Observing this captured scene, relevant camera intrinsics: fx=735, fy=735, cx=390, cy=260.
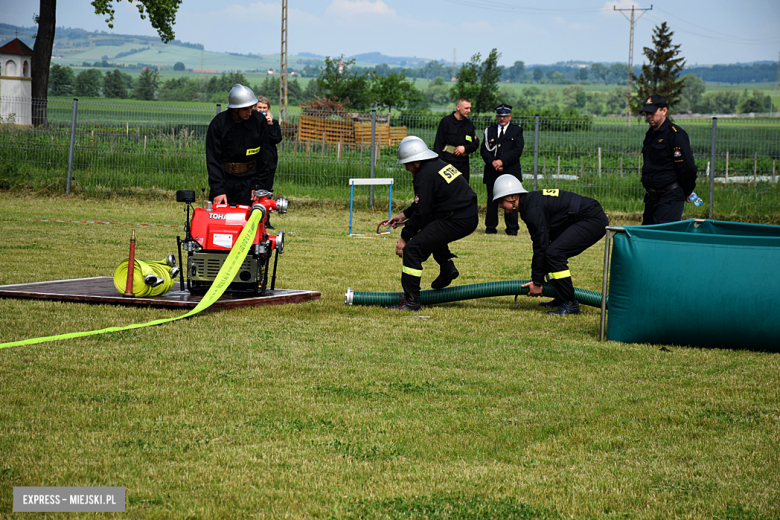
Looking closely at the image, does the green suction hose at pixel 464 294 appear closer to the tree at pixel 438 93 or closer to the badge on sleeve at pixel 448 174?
the badge on sleeve at pixel 448 174

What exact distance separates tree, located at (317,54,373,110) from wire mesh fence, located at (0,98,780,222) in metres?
31.5

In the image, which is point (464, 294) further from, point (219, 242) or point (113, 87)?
point (113, 87)

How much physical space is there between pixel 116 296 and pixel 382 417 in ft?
12.8

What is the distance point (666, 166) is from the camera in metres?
8.93

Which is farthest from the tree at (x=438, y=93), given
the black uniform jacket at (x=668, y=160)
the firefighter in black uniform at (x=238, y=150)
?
the firefighter in black uniform at (x=238, y=150)

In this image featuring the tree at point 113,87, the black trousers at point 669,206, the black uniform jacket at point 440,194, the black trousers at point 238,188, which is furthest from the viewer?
the tree at point 113,87

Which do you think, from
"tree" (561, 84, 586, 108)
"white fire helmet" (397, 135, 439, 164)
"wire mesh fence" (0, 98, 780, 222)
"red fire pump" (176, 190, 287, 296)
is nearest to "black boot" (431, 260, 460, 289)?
"white fire helmet" (397, 135, 439, 164)

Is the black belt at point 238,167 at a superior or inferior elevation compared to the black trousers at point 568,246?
superior

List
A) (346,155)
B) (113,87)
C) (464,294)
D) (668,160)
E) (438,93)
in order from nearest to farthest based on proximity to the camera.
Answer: (464,294) < (668,160) < (346,155) < (113,87) < (438,93)

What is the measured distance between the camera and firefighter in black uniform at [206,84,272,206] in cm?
797

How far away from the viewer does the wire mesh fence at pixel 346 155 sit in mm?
16656

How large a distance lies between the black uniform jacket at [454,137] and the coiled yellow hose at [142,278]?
25.5 ft

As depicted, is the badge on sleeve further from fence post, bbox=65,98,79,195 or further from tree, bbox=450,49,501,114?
tree, bbox=450,49,501,114

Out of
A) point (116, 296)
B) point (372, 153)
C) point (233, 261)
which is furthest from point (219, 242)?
point (372, 153)
